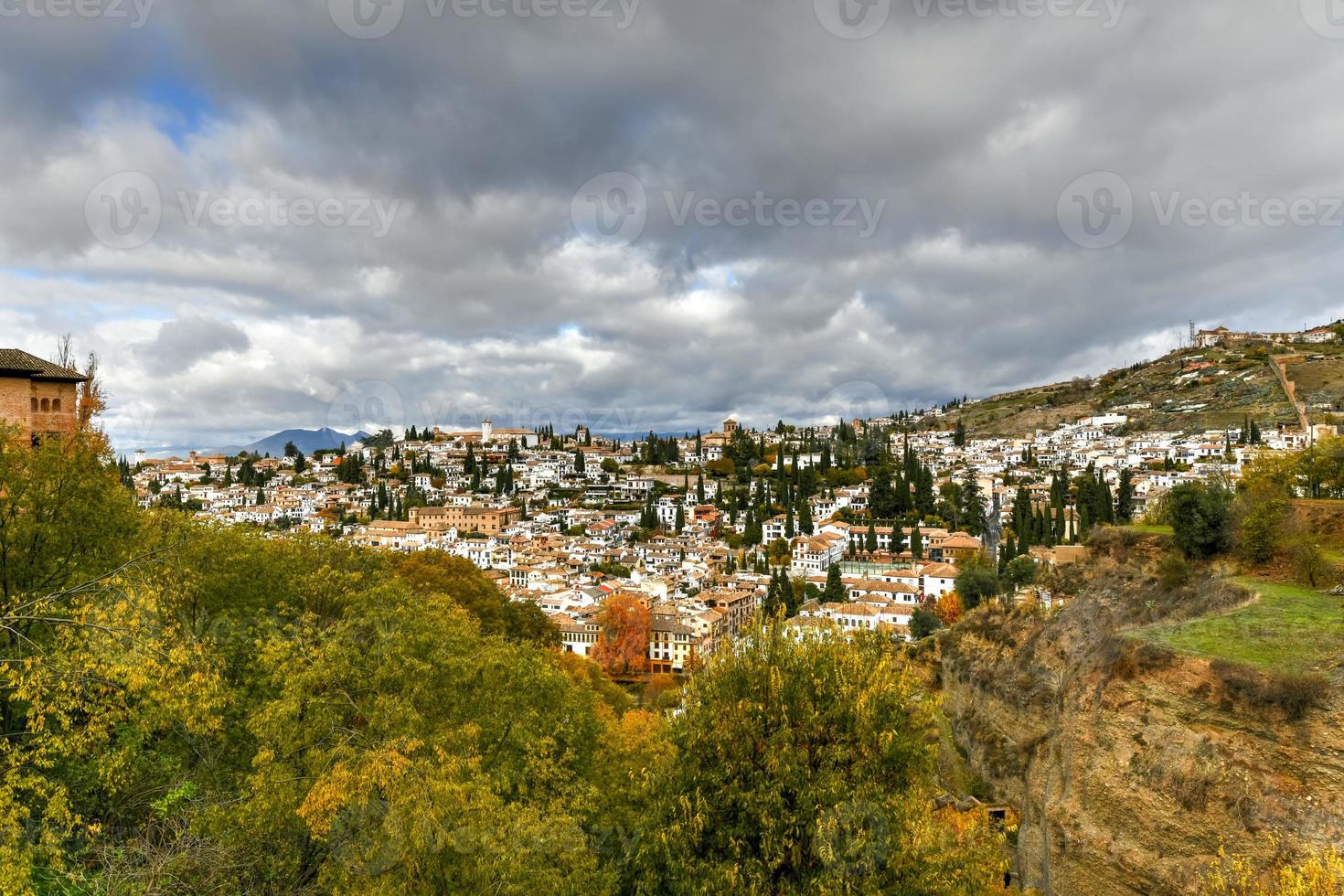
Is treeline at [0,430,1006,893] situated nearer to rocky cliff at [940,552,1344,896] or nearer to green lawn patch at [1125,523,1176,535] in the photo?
rocky cliff at [940,552,1344,896]

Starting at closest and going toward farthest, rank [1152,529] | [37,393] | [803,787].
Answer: [803,787]
[37,393]
[1152,529]

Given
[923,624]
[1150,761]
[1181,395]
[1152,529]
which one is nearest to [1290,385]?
[1181,395]

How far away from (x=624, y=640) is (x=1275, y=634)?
32.3 meters

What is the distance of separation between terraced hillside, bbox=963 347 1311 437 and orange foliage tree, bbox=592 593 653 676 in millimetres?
83456

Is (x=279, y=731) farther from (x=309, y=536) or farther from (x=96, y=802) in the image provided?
(x=309, y=536)

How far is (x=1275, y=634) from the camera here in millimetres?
15016

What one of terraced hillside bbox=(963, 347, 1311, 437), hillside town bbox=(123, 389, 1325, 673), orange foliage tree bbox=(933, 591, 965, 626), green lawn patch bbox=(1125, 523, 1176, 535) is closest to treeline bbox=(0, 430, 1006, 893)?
hillside town bbox=(123, 389, 1325, 673)

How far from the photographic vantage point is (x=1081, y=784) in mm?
15688

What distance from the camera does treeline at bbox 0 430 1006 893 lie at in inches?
248

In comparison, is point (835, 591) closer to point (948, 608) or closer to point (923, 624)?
point (948, 608)

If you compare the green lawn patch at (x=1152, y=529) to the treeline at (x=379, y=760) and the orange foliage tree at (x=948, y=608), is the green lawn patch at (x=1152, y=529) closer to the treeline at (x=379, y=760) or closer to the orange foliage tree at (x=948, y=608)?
the orange foliage tree at (x=948, y=608)

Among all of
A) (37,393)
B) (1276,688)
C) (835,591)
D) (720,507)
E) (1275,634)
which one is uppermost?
(37,393)

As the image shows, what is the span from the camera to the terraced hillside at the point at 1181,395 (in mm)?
90438

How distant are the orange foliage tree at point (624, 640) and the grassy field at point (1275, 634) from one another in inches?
1156
